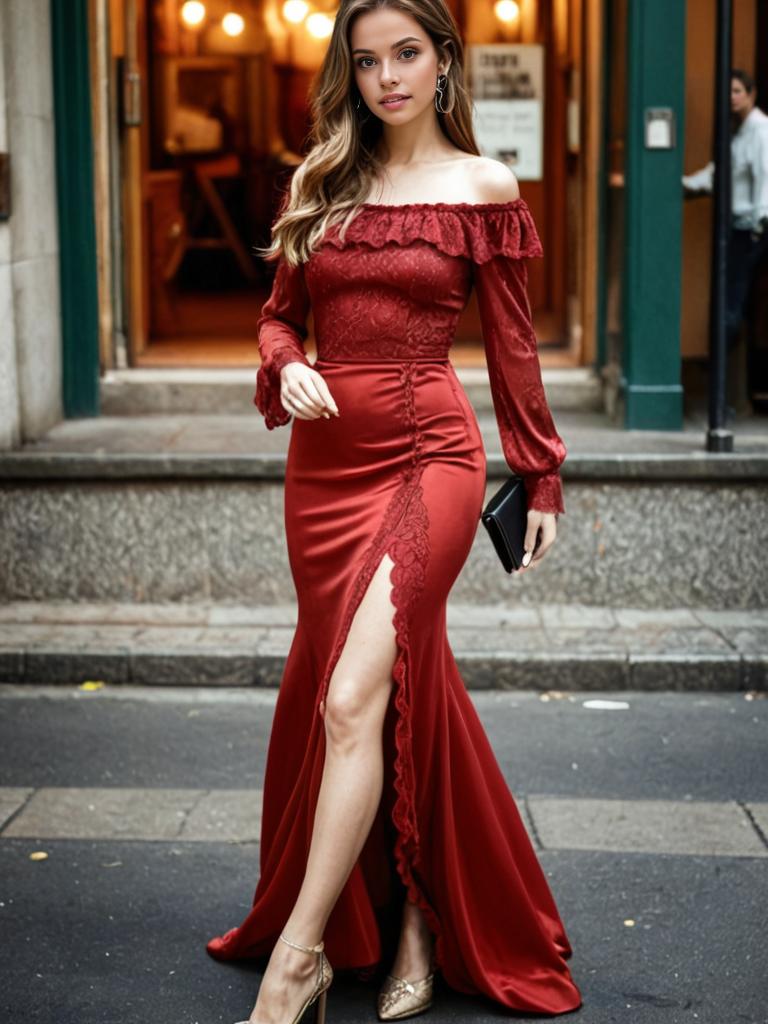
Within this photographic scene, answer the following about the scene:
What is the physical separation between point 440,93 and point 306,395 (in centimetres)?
83

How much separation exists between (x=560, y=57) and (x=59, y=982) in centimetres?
769

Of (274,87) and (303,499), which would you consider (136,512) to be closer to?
(303,499)

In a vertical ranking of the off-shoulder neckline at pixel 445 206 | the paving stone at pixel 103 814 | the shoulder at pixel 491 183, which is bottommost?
the paving stone at pixel 103 814

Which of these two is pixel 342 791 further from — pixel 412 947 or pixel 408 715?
pixel 412 947

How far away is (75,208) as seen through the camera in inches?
328

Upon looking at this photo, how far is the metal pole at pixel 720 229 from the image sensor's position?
703 cm

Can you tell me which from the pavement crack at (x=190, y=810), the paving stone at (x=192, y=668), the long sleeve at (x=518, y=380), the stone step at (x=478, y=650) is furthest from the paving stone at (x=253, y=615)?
the long sleeve at (x=518, y=380)

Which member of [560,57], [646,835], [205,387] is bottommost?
[646,835]

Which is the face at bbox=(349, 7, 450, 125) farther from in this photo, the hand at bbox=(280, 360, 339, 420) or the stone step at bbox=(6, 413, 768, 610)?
the stone step at bbox=(6, 413, 768, 610)

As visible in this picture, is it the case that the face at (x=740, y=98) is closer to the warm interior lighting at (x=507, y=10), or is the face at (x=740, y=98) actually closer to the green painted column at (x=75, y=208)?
the warm interior lighting at (x=507, y=10)

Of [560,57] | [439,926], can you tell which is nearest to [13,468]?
[439,926]

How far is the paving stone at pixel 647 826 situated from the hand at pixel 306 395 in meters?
1.94

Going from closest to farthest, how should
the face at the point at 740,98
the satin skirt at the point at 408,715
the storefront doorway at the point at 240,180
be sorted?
the satin skirt at the point at 408,715 → the face at the point at 740,98 → the storefront doorway at the point at 240,180

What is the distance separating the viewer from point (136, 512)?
7152 mm
